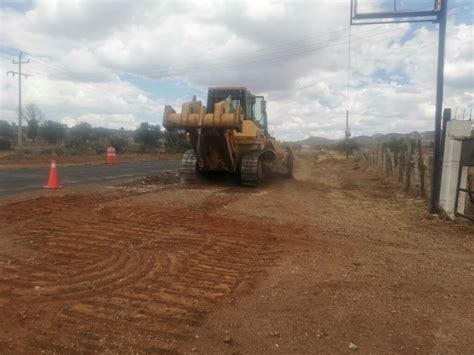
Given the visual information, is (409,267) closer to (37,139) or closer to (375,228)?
(375,228)

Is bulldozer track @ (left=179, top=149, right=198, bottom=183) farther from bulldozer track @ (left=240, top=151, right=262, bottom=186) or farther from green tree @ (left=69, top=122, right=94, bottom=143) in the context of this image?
green tree @ (left=69, top=122, right=94, bottom=143)

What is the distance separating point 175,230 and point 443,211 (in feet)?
22.3

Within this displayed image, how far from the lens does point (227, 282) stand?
17.0 ft

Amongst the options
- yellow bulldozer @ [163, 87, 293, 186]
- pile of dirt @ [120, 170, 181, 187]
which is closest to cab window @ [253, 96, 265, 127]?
yellow bulldozer @ [163, 87, 293, 186]

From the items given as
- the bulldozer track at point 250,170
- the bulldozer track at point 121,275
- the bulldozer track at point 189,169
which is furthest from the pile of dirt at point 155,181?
the bulldozer track at point 121,275

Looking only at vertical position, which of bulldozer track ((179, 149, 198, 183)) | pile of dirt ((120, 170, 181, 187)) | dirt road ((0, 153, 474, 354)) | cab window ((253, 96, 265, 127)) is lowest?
dirt road ((0, 153, 474, 354))

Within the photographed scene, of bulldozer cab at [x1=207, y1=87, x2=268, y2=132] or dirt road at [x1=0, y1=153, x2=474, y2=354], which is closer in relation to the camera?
dirt road at [x1=0, y1=153, x2=474, y2=354]

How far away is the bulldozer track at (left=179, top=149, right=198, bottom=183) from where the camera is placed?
15.5 m

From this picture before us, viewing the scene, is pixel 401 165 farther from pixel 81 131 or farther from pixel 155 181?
pixel 81 131

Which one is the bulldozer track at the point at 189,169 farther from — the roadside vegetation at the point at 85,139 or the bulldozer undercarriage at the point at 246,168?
the roadside vegetation at the point at 85,139

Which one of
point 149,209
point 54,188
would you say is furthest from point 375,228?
point 54,188

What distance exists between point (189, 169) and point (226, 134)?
260cm

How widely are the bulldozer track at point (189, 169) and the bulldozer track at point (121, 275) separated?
267 inches

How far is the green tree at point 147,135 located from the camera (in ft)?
206
